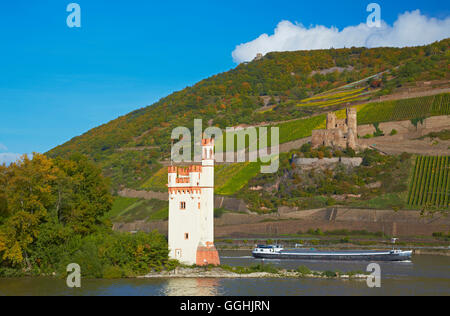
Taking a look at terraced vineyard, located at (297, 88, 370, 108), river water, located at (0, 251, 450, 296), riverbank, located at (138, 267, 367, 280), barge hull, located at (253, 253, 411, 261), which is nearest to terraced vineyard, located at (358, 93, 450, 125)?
terraced vineyard, located at (297, 88, 370, 108)

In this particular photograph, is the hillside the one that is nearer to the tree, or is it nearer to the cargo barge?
the cargo barge

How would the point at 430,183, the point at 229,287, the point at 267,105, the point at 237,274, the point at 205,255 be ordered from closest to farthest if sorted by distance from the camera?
the point at 229,287 < the point at 205,255 < the point at 237,274 < the point at 430,183 < the point at 267,105

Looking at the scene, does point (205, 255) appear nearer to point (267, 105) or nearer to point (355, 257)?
point (355, 257)

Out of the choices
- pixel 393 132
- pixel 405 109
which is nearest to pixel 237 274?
pixel 393 132

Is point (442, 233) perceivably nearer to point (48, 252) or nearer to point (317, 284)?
point (317, 284)

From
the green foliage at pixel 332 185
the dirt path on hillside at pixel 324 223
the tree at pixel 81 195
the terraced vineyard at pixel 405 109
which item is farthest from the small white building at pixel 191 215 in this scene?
the terraced vineyard at pixel 405 109
